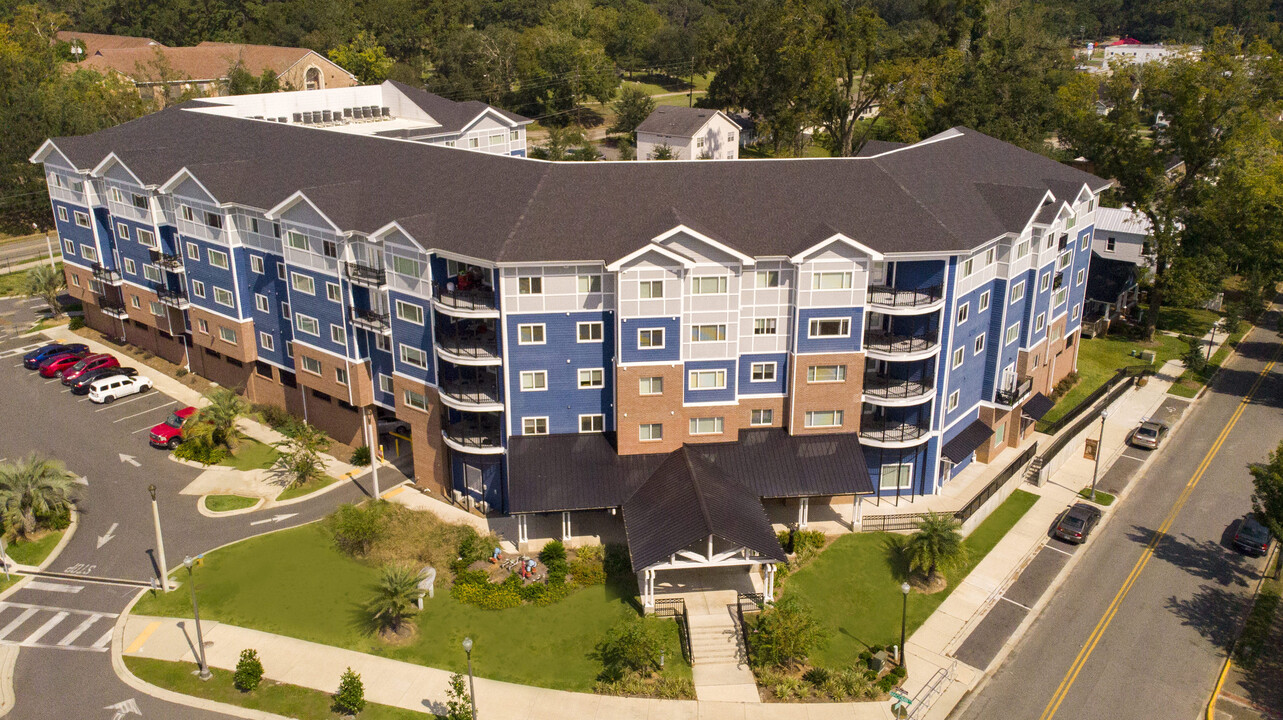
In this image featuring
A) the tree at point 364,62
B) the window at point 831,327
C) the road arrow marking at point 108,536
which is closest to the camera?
the window at point 831,327

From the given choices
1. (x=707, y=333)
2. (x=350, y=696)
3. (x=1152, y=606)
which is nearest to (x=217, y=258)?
(x=707, y=333)

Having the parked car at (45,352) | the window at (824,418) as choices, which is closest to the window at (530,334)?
the window at (824,418)

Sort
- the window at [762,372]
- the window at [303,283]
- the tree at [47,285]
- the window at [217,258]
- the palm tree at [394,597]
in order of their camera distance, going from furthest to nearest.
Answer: the tree at [47,285] < the window at [217,258] < the window at [303,283] < the window at [762,372] < the palm tree at [394,597]

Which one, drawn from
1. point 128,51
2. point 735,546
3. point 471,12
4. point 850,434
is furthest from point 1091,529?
point 471,12

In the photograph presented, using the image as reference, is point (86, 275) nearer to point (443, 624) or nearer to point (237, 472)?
point (237, 472)

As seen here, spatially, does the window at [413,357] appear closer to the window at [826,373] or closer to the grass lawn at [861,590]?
the window at [826,373]

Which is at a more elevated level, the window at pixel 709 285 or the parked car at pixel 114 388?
the window at pixel 709 285

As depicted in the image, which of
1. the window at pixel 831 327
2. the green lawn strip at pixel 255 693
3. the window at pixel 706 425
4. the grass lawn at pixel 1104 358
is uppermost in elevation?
the window at pixel 831 327
